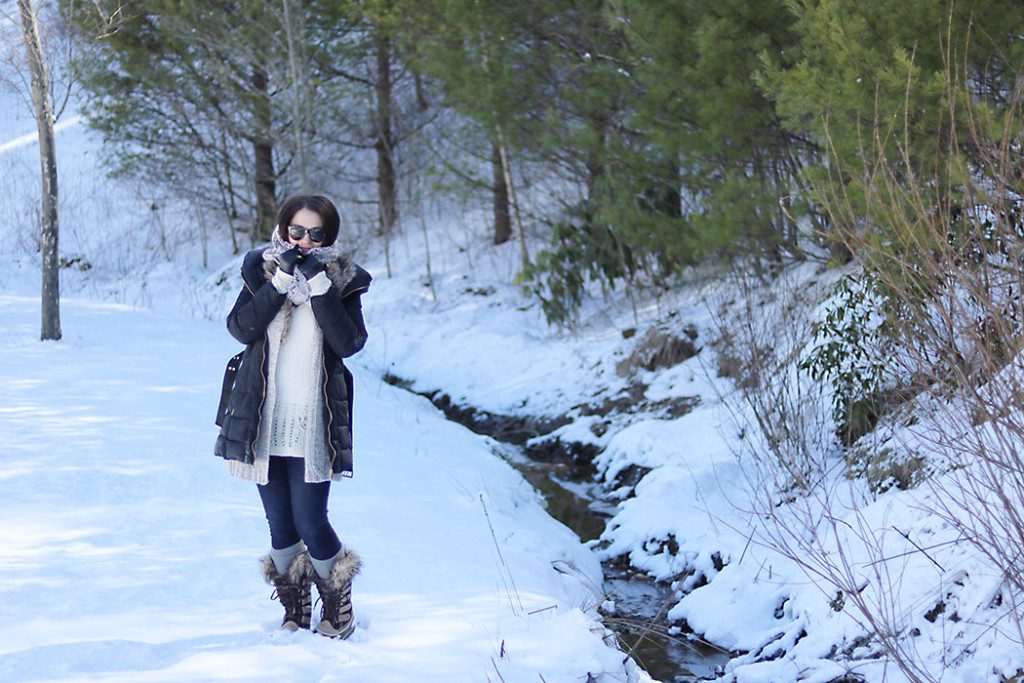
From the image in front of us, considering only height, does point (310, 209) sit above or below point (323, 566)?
above

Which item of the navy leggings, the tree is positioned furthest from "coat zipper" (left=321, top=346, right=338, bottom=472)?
the tree

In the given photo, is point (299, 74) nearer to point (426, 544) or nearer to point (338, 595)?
point (426, 544)

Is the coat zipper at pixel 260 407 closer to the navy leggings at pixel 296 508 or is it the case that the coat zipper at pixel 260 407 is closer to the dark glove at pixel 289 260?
the navy leggings at pixel 296 508

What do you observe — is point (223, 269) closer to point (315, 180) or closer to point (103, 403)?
point (315, 180)

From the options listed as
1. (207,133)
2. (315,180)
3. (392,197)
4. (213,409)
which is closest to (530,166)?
(392,197)

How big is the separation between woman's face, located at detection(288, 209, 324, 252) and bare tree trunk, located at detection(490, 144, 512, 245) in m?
11.6

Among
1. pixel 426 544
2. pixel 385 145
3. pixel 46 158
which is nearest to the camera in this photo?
pixel 426 544

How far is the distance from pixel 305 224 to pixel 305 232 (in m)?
0.03

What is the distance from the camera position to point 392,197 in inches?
710

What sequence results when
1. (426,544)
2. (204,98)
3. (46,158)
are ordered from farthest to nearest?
(204,98) → (46,158) → (426,544)

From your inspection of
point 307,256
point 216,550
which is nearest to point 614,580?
point 216,550

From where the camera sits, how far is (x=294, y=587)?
10.9ft

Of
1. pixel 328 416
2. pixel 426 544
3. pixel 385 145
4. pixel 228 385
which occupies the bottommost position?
pixel 426 544

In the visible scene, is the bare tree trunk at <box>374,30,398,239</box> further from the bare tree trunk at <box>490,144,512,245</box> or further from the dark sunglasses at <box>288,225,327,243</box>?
the dark sunglasses at <box>288,225,327,243</box>
